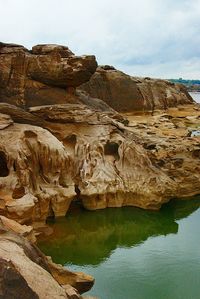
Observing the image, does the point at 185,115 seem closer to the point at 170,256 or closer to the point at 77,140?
the point at 77,140

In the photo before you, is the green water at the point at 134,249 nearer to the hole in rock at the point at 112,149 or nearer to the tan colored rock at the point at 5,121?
the hole in rock at the point at 112,149

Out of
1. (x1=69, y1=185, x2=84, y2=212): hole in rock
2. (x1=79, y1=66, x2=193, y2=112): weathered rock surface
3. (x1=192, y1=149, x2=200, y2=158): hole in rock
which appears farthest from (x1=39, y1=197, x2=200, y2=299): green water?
(x1=79, y1=66, x2=193, y2=112): weathered rock surface

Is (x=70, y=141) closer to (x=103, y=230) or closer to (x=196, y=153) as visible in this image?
(x=103, y=230)

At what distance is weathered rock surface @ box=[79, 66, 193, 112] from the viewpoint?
3434cm

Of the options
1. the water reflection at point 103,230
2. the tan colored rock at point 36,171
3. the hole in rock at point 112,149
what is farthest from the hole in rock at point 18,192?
the hole in rock at point 112,149

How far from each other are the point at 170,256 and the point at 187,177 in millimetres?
5627

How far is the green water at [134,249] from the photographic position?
999 cm

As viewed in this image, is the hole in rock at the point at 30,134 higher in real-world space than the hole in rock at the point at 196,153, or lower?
higher

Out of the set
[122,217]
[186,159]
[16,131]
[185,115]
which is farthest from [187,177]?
[185,115]

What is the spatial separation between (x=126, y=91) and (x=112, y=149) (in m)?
20.4

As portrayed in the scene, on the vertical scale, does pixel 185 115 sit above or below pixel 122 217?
above

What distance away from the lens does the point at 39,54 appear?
1878 centimetres

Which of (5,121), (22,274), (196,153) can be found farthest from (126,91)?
(22,274)

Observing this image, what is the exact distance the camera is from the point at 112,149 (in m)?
16.5
